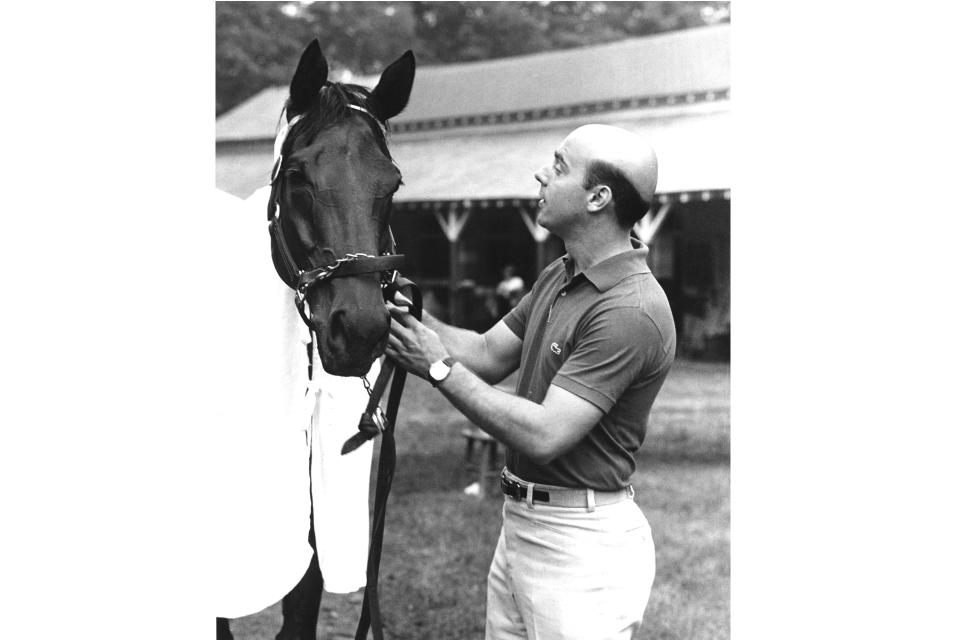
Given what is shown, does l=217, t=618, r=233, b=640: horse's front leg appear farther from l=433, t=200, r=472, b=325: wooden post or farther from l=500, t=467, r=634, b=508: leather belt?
l=433, t=200, r=472, b=325: wooden post

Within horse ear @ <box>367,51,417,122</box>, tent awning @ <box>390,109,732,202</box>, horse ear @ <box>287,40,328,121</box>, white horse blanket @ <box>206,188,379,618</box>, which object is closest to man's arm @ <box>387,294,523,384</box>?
white horse blanket @ <box>206,188,379,618</box>

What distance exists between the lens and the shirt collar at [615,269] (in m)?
2.59

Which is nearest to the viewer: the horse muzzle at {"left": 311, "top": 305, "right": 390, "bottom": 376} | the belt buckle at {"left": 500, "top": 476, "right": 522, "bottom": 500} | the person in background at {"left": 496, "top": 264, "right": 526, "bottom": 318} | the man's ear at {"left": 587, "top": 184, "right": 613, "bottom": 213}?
the horse muzzle at {"left": 311, "top": 305, "right": 390, "bottom": 376}

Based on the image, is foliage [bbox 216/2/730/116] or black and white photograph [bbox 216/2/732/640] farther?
foliage [bbox 216/2/730/116]

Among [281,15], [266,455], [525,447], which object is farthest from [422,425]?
[525,447]

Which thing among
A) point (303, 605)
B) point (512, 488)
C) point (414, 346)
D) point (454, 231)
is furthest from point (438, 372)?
point (454, 231)

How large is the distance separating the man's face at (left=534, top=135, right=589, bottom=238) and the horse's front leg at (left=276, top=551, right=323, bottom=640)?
5.32 feet

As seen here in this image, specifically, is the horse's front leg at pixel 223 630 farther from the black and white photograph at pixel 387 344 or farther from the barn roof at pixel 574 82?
the barn roof at pixel 574 82

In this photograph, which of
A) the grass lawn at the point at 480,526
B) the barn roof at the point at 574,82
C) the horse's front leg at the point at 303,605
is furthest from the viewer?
the barn roof at the point at 574,82

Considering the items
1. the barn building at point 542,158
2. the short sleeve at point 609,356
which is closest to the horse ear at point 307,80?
the short sleeve at point 609,356

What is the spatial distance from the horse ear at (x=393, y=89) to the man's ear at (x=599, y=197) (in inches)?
28.1

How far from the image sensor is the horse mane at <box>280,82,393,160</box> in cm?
264
